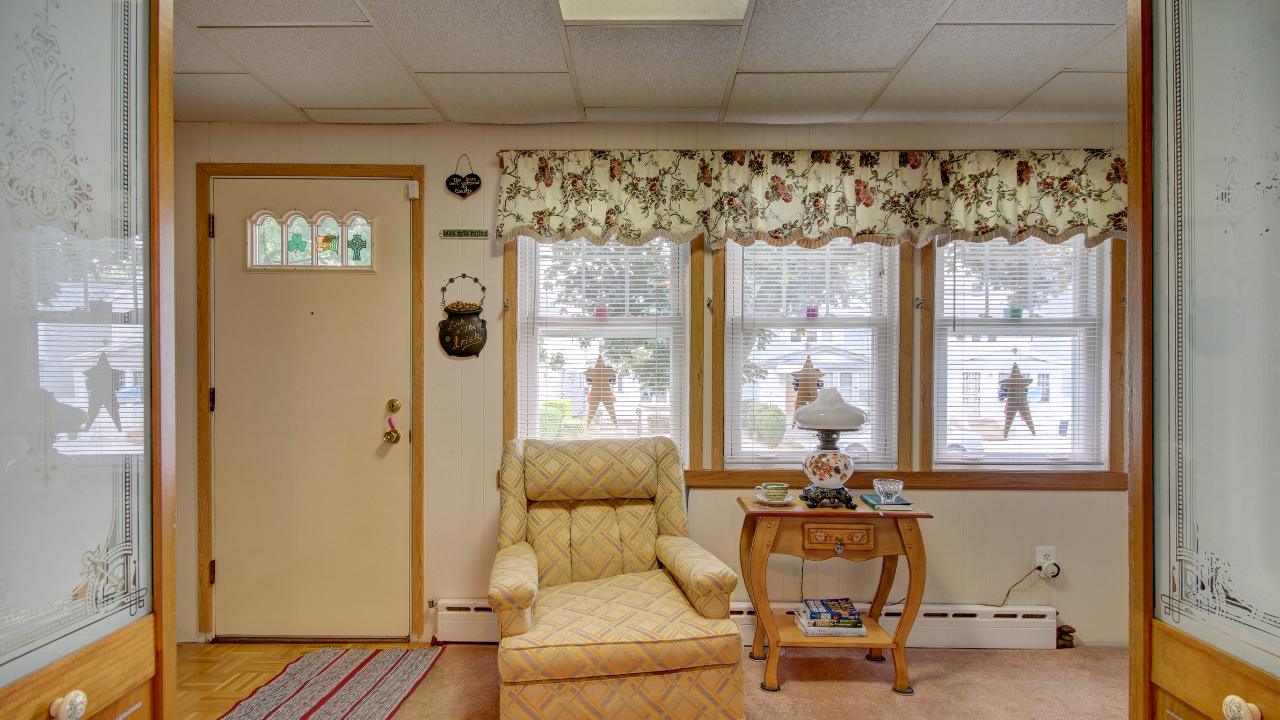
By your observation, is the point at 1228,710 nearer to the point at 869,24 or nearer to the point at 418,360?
the point at 869,24

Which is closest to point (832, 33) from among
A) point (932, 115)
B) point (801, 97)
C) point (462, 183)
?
point (801, 97)

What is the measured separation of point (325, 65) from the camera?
2.21 metres

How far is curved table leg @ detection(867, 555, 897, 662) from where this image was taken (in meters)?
2.53

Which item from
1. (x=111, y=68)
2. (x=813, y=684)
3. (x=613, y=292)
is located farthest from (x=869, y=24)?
(x=813, y=684)

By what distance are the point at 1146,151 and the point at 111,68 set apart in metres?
1.74

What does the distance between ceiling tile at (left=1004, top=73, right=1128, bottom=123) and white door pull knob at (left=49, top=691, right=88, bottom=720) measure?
3.16 metres

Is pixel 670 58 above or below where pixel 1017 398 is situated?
above

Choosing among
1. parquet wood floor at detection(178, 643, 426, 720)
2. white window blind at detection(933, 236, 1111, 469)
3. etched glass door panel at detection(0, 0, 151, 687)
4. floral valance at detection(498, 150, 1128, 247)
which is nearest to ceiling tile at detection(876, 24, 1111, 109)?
floral valance at detection(498, 150, 1128, 247)

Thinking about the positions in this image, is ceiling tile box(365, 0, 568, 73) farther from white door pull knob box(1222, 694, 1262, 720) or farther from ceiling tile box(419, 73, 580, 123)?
white door pull knob box(1222, 694, 1262, 720)

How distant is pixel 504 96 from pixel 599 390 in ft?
4.28

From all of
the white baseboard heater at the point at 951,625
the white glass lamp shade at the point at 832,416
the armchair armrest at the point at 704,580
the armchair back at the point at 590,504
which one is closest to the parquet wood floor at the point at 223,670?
the white baseboard heater at the point at 951,625

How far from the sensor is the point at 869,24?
193 centimetres

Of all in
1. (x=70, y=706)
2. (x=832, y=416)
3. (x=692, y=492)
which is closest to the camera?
(x=70, y=706)

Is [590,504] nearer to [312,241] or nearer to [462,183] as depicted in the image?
[462,183]
